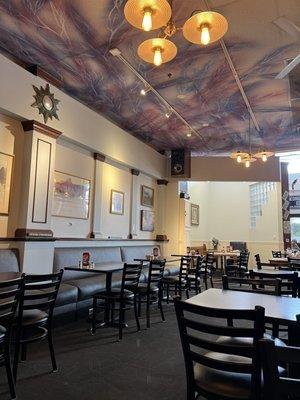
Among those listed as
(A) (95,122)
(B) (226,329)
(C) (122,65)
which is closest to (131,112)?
(A) (95,122)

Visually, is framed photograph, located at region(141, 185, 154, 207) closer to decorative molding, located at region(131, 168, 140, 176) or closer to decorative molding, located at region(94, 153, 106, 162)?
decorative molding, located at region(131, 168, 140, 176)

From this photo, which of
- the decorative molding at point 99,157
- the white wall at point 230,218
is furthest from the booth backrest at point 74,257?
the white wall at point 230,218

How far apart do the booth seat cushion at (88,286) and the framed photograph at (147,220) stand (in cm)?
327

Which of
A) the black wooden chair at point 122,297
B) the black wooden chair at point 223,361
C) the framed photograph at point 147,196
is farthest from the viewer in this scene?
the framed photograph at point 147,196

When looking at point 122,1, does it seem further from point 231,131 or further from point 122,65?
point 231,131

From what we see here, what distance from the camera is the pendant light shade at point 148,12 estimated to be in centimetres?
250

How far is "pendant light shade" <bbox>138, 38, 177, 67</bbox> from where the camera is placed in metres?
3.08

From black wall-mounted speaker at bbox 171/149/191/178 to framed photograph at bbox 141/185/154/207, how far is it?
95cm

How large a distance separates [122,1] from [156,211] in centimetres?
638

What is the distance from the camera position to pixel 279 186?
34.7 feet

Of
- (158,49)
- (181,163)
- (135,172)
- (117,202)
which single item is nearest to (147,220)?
(135,172)

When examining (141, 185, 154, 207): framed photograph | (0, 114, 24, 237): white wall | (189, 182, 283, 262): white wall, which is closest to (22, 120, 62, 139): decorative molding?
(0, 114, 24, 237): white wall

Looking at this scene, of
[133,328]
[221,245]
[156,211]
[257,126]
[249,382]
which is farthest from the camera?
[221,245]

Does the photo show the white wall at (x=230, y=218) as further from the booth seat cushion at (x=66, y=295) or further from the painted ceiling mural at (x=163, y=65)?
the booth seat cushion at (x=66, y=295)
